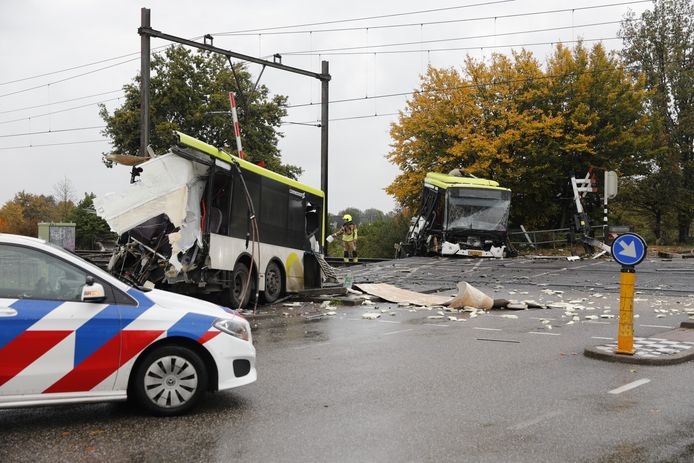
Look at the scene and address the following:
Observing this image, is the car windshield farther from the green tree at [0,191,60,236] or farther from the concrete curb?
the green tree at [0,191,60,236]

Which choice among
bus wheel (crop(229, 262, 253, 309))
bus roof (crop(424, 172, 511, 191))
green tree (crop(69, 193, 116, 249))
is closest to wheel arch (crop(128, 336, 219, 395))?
bus wheel (crop(229, 262, 253, 309))

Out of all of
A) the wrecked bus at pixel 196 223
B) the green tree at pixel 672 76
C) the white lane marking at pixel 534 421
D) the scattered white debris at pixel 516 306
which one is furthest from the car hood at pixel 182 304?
the green tree at pixel 672 76

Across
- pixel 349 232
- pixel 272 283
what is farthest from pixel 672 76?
pixel 272 283

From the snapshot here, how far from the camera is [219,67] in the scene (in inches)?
1832

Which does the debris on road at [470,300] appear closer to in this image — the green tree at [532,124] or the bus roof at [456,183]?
the bus roof at [456,183]

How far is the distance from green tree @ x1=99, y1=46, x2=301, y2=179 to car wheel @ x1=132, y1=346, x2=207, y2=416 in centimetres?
3898

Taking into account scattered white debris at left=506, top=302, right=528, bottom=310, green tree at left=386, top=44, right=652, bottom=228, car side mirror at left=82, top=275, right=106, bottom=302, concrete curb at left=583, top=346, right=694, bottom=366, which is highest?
green tree at left=386, top=44, right=652, bottom=228

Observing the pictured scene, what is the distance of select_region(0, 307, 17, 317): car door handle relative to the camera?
198 inches

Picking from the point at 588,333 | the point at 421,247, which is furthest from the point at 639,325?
the point at 421,247

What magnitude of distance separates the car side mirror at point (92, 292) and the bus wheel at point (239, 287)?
7.62m

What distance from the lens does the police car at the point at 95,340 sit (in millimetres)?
5086

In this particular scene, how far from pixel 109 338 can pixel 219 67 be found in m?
43.4

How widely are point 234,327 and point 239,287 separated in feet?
25.1

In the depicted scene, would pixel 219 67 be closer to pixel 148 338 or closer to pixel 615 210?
pixel 615 210
